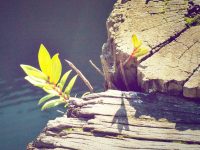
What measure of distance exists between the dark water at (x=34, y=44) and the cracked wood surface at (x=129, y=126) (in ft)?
22.4

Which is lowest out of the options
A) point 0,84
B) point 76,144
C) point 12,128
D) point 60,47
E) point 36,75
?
point 12,128

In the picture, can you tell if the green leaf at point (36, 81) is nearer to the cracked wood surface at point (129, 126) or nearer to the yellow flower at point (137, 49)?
the cracked wood surface at point (129, 126)

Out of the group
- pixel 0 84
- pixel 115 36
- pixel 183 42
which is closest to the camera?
pixel 183 42

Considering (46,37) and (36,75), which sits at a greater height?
(36,75)

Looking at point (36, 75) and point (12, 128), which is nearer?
point (36, 75)

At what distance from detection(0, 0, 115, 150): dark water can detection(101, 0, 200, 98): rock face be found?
6.57m

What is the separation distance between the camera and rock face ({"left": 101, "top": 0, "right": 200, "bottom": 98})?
1.82 metres

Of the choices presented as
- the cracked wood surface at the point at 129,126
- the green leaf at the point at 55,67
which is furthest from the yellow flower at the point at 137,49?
the green leaf at the point at 55,67

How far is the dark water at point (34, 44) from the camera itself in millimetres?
8828

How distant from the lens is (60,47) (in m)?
12.2

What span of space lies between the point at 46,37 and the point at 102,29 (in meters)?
2.40

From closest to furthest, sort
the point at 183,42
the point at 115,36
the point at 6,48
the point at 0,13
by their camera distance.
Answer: the point at 183,42
the point at 115,36
the point at 6,48
the point at 0,13

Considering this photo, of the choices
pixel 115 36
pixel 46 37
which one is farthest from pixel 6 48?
pixel 115 36

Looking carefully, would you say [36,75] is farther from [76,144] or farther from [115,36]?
[115,36]
